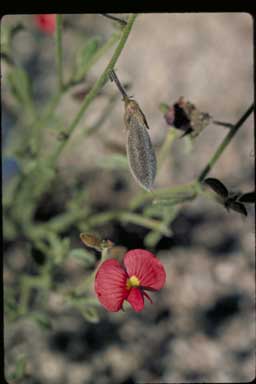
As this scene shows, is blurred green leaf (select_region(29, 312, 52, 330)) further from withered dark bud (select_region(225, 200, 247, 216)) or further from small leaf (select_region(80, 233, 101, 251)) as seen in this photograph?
withered dark bud (select_region(225, 200, 247, 216))

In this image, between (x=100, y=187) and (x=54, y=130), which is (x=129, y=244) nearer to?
(x=100, y=187)

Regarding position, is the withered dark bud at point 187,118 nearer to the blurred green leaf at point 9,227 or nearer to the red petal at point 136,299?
the red petal at point 136,299

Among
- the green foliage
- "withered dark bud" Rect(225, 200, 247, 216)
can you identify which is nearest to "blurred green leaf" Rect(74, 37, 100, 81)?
the green foliage

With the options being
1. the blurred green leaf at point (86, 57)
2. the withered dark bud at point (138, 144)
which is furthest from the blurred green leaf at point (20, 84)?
the withered dark bud at point (138, 144)

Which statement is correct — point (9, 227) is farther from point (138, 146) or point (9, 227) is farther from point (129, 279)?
point (138, 146)

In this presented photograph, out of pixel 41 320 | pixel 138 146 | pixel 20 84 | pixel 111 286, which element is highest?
pixel 20 84

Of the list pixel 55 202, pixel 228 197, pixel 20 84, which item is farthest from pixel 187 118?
pixel 55 202
